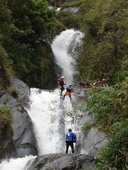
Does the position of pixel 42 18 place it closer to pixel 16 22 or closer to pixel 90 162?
pixel 16 22

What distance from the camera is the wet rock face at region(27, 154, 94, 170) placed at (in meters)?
10.1

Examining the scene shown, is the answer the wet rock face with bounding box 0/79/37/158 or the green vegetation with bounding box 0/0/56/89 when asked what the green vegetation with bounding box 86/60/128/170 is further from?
the green vegetation with bounding box 0/0/56/89

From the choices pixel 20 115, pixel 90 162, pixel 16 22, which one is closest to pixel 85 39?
pixel 16 22

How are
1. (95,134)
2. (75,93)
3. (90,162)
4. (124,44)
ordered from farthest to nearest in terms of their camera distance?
(124,44), (75,93), (95,134), (90,162)

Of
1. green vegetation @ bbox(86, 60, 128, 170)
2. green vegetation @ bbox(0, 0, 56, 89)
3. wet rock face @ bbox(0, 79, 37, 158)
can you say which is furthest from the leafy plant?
green vegetation @ bbox(0, 0, 56, 89)

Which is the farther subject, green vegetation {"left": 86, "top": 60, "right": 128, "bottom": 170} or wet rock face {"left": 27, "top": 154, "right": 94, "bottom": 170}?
wet rock face {"left": 27, "top": 154, "right": 94, "bottom": 170}

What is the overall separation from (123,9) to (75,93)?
30.9 ft

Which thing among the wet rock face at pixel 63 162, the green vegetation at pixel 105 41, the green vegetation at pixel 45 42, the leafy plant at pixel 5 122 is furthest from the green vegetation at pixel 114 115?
the green vegetation at pixel 105 41

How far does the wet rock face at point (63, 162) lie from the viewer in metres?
10.1

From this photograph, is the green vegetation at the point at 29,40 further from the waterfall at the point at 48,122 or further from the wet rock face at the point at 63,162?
the wet rock face at the point at 63,162

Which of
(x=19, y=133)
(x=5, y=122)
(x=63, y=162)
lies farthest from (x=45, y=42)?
(x=63, y=162)

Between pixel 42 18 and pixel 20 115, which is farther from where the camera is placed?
pixel 42 18

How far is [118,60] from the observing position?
72.8ft

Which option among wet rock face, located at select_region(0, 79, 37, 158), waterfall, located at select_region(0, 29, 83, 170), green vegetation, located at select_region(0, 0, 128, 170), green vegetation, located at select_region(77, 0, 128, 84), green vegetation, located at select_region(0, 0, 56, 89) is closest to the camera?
wet rock face, located at select_region(0, 79, 37, 158)
